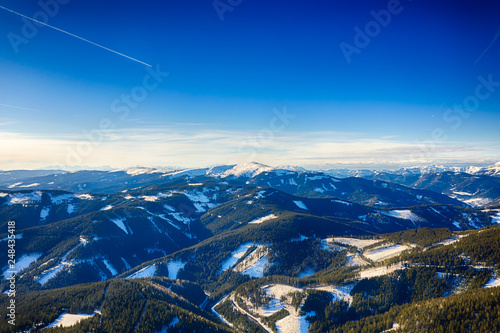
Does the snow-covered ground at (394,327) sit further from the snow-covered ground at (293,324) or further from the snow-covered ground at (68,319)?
the snow-covered ground at (68,319)

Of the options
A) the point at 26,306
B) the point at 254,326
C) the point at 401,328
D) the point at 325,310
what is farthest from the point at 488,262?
the point at 26,306

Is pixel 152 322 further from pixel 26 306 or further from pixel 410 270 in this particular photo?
pixel 410 270

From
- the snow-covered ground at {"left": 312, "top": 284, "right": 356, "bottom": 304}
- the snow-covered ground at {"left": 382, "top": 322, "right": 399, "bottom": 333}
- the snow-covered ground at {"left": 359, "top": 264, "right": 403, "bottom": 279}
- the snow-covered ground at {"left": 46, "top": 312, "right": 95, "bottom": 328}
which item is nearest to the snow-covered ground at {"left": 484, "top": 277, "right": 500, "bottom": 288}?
the snow-covered ground at {"left": 359, "top": 264, "right": 403, "bottom": 279}

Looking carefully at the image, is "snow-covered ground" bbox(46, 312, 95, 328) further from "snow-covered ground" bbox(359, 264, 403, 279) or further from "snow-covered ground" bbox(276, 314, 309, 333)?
"snow-covered ground" bbox(359, 264, 403, 279)

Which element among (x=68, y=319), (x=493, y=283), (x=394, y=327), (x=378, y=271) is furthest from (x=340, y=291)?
(x=68, y=319)

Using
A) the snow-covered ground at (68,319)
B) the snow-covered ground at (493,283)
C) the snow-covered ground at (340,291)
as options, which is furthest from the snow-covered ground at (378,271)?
the snow-covered ground at (68,319)

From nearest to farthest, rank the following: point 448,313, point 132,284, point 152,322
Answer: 1. point 448,313
2. point 152,322
3. point 132,284
